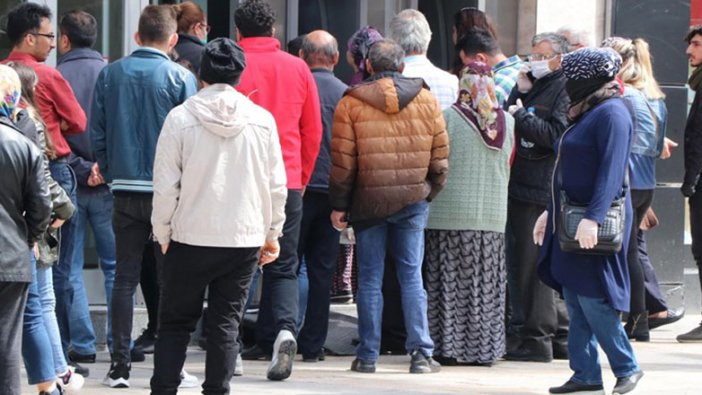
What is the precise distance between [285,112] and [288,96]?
0.29ft

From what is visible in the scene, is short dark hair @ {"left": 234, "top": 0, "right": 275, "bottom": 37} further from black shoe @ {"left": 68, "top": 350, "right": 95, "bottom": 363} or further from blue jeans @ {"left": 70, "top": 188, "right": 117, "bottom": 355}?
black shoe @ {"left": 68, "top": 350, "right": 95, "bottom": 363}

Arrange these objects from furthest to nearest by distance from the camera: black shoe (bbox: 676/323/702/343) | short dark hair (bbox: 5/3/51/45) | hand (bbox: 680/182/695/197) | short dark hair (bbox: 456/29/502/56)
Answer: black shoe (bbox: 676/323/702/343) → hand (bbox: 680/182/695/197) → short dark hair (bbox: 456/29/502/56) → short dark hair (bbox: 5/3/51/45)

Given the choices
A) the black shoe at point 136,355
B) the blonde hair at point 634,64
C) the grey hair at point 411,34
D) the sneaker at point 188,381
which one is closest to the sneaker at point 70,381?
the sneaker at point 188,381

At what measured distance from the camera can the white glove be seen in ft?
31.7

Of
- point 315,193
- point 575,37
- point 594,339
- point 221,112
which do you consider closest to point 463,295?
point 315,193

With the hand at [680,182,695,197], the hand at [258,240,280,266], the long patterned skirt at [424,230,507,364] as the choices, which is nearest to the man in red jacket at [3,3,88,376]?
the hand at [258,240,280,266]

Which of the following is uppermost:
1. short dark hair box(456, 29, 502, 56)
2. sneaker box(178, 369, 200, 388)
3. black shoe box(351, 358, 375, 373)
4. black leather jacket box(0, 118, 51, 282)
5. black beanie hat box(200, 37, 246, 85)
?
short dark hair box(456, 29, 502, 56)

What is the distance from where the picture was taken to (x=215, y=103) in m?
7.21

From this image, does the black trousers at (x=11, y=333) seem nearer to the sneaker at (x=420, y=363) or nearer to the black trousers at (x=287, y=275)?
the black trousers at (x=287, y=275)

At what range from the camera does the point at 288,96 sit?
8906mm

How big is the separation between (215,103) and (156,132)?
1.25 m

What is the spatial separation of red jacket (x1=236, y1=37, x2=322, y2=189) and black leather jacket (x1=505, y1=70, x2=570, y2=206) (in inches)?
50.1

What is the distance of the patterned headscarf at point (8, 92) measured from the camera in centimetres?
693

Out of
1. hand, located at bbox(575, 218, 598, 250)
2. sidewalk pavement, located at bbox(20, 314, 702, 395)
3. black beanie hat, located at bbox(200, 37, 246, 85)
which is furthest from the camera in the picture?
sidewalk pavement, located at bbox(20, 314, 702, 395)
